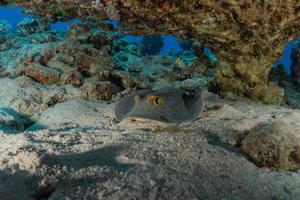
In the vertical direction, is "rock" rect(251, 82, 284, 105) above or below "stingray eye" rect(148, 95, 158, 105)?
below

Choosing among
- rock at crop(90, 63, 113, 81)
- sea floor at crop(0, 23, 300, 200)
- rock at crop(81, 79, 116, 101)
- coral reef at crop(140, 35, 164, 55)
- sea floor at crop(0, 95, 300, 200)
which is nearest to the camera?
sea floor at crop(0, 95, 300, 200)

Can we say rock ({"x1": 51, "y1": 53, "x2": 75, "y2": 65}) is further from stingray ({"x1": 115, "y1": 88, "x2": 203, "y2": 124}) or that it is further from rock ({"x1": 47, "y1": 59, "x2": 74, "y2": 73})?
stingray ({"x1": 115, "y1": 88, "x2": 203, "y2": 124})

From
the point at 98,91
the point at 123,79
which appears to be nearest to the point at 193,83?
the point at 123,79

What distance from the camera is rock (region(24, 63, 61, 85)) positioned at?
8031 millimetres

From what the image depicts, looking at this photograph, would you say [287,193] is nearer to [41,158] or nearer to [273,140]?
[273,140]

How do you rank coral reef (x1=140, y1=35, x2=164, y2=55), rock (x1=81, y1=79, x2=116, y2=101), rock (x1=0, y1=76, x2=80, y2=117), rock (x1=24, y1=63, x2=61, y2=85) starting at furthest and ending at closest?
coral reef (x1=140, y1=35, x2=164, y2=55), rock (x1=24, y1=63, x2=61, y2=85), rock (x1=81, y1=79, x2=116, y2=101), rock (x1=0, y1=76, x2=80, y2=117)

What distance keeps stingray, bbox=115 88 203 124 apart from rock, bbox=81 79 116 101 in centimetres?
190

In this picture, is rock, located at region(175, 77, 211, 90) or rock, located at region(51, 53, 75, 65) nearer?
rock, located at region(175, 77, 211, 90)

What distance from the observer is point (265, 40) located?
5.74 metres

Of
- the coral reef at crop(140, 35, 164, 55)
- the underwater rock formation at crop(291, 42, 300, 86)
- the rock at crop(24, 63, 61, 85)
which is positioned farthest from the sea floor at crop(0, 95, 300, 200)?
the coral reef at crop(140, 35, 164, 55)

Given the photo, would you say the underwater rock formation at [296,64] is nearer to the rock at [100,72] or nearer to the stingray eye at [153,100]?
the rock at [100,72]

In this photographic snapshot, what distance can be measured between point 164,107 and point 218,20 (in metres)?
1.67

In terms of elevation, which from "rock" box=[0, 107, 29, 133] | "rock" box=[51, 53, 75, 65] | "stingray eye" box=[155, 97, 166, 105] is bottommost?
"rock" box=[0, 107, 29, 133]

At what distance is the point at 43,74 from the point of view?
803 centimetres
